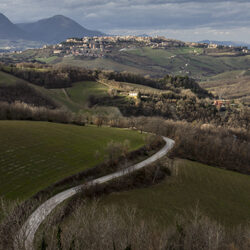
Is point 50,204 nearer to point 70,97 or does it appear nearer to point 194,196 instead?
point 194,196

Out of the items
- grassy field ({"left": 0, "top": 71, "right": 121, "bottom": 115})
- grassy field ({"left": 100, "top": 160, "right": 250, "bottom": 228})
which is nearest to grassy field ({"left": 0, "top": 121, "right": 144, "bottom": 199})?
grassy field ({"left": 100, "top": 160, "right": 250, "bottom": 228})

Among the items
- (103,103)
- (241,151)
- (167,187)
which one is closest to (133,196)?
(167,187)

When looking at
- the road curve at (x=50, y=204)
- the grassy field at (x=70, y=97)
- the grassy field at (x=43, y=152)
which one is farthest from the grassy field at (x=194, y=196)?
the grassy field at (x=70, y=97)

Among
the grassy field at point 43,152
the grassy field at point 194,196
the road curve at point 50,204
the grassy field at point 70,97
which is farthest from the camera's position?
the grassy field at point 70,97

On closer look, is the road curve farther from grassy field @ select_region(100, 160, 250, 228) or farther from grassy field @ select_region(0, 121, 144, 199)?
grassy field @ select_region(100, 160, 250, 228)

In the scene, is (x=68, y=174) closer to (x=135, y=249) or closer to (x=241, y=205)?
(x=135, y=249)

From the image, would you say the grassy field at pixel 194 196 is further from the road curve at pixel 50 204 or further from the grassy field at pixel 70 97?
the grassy field at pixel 70 97
